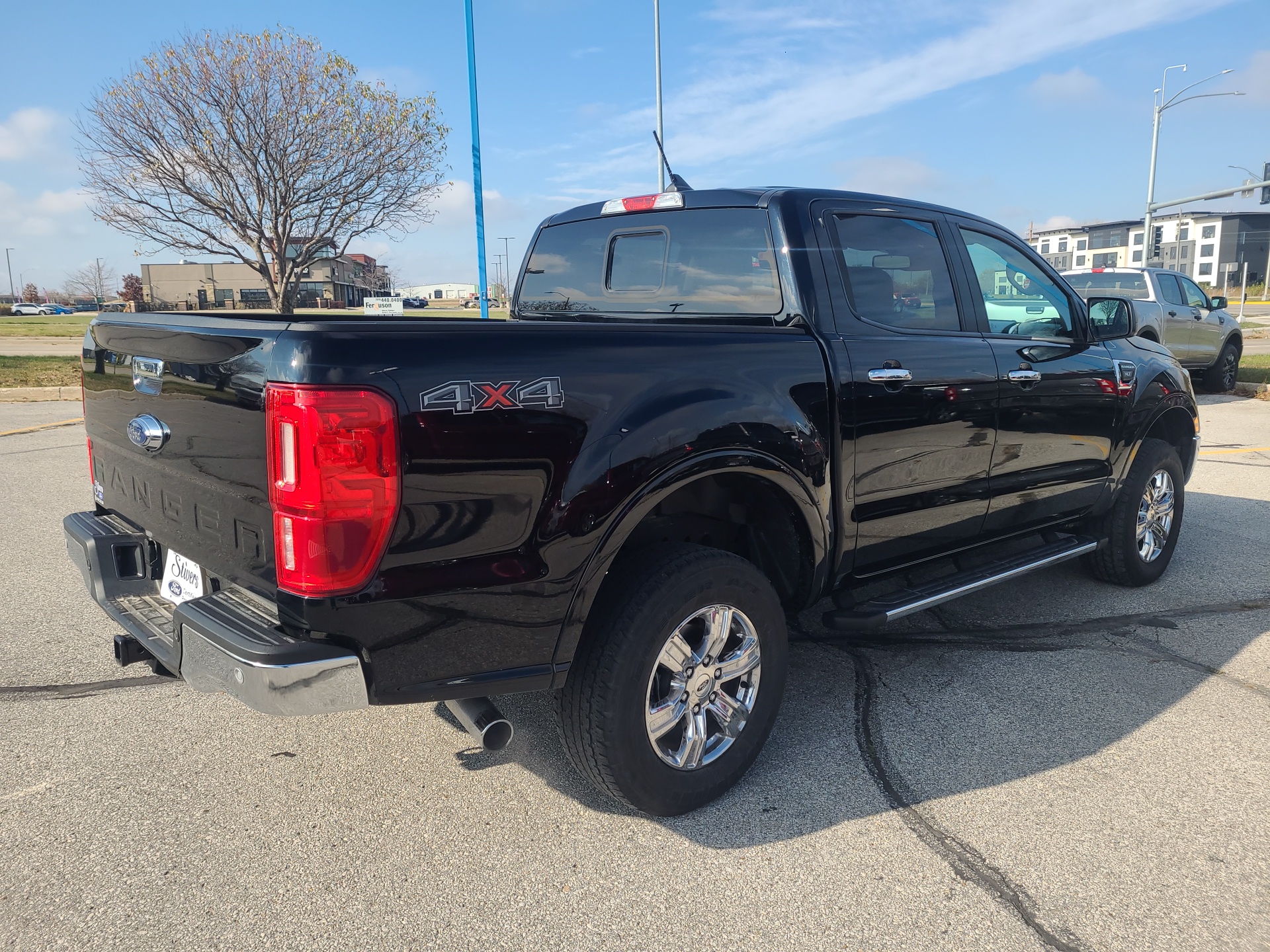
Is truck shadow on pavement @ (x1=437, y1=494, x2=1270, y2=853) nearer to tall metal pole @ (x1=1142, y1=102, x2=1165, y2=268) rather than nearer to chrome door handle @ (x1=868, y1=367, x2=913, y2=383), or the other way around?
chrome door handle @ (x1=868, y1=367, x2=913, y2=383)

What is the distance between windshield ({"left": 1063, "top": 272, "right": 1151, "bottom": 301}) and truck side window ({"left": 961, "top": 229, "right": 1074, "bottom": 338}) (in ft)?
30.5

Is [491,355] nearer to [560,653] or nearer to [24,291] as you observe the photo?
[560,653]


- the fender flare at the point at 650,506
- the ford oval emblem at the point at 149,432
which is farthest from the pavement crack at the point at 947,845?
the ford oval emblem at the point at 149,432

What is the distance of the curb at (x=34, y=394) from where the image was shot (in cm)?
1384

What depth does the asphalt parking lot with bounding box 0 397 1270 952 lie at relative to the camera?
2324 mm

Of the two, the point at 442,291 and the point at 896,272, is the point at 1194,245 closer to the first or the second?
the point at 442,291

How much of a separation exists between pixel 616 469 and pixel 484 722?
76 centimetres

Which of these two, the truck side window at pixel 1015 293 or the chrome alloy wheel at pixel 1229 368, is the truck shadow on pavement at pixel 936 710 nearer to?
the truck side window at pixel 1015 293

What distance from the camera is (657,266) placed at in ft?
12.5

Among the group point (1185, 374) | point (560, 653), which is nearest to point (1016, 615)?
point (1185, 374)

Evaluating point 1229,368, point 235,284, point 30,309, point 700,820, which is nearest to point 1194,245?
point 235,284

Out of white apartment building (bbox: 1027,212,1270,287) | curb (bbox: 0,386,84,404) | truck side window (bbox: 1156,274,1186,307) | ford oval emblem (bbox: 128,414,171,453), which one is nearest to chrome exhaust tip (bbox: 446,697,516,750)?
ford oval emblem (bbox: 128,414,171,453)

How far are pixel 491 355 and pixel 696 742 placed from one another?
136 cm

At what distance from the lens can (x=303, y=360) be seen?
6.76 ft
